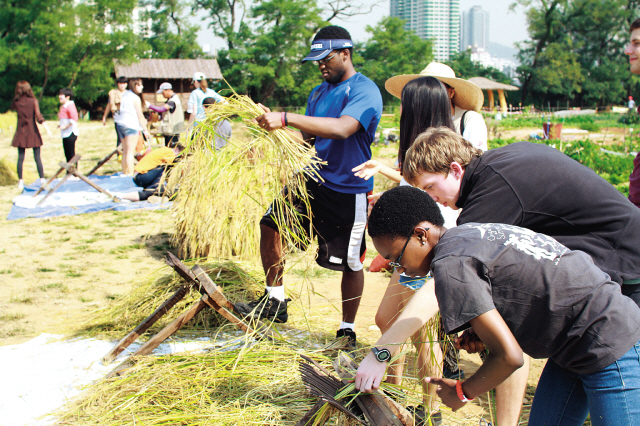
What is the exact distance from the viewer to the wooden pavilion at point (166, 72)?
98.8 ft

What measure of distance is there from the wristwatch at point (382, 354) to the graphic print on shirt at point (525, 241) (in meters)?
0.51

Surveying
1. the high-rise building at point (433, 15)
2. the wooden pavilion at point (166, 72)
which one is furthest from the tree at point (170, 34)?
the high-rise building at point (433, 15)

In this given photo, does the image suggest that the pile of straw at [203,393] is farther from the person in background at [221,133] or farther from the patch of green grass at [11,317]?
the patch of green grass at [11,317]

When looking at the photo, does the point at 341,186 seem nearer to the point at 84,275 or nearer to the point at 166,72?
the point at 84,275

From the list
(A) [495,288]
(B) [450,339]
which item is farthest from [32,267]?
(A) [495,288]

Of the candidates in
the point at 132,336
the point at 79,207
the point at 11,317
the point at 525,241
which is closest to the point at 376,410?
the point at 525,241

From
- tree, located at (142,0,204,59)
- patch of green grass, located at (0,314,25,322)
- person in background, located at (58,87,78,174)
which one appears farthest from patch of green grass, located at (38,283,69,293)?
tree, located at (142,0,204,59)

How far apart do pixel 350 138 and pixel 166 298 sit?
166 centimetres

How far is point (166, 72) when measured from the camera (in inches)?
1195

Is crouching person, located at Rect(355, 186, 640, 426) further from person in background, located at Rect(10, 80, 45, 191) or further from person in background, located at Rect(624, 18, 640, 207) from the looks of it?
person in background, located at Rect(10, 80, 45, 191)

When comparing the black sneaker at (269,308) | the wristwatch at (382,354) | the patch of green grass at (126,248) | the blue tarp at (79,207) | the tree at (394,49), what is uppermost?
the tree at (394,49)

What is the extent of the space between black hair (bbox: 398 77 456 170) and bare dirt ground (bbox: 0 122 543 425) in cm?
108

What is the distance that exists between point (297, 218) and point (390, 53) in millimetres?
41342

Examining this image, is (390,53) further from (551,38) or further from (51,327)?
(51,327)
